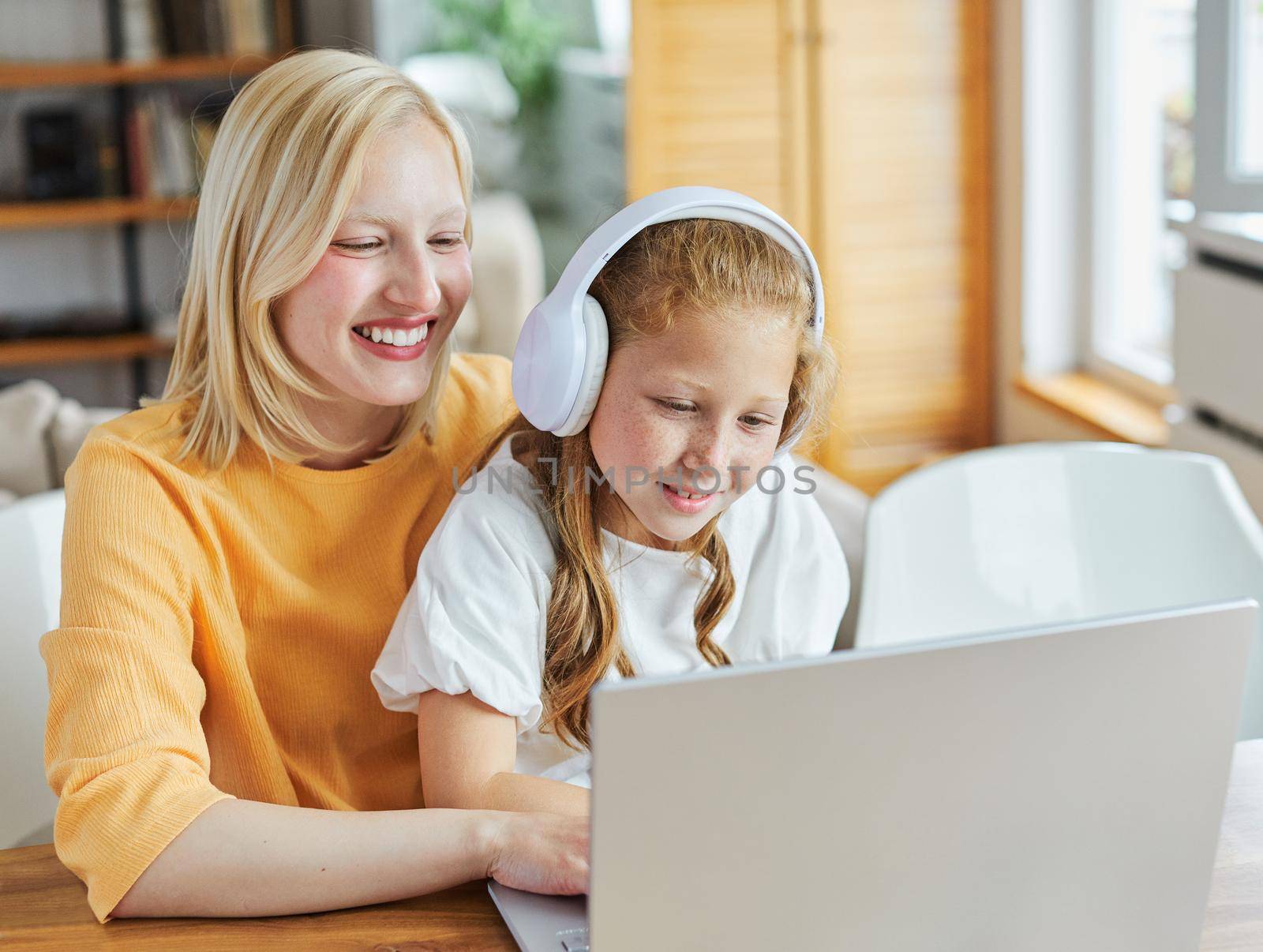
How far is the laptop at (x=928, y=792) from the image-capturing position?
63cm

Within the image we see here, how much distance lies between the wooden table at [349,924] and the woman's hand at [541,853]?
3 cm

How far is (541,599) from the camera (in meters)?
1.00

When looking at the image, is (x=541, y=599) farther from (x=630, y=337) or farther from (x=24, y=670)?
(x=24, y=670)

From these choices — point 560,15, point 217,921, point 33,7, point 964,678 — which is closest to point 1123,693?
point 964,678

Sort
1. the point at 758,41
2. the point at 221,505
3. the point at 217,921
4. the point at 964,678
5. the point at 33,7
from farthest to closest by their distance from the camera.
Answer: the point at 33,7 → the point at 758,41 → the point at 221,505 → the point at 217,921 → the point at 964,678

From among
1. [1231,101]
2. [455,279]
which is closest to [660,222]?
[455,279]

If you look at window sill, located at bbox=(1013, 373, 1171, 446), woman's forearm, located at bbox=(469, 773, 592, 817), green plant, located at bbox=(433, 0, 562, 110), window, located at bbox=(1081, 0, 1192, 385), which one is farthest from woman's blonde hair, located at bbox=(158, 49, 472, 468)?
green plant, located at bbox=(433, 0, 562, 110)

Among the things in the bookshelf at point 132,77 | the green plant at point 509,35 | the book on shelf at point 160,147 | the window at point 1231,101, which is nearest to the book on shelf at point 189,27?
the bookshelf at point 132,77

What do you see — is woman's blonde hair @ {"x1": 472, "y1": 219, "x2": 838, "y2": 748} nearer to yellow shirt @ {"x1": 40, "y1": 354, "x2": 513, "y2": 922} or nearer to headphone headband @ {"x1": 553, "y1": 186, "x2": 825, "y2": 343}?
headphone headband @ {"x1": 553, "y1": 186, "x2": 825, "y2": 343}

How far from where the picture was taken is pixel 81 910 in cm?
87

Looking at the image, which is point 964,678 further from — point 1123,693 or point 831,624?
point 831,624

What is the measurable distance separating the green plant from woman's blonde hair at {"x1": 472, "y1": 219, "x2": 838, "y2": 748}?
10.1 feet

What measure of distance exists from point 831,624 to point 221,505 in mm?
516

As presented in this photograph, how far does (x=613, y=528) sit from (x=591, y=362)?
0.51 feet
